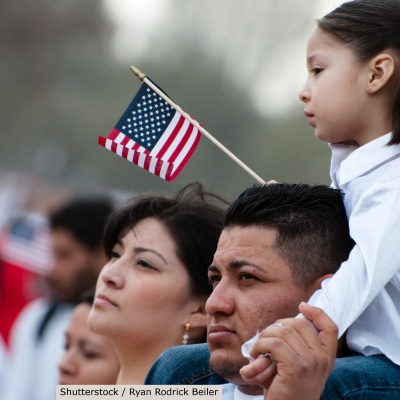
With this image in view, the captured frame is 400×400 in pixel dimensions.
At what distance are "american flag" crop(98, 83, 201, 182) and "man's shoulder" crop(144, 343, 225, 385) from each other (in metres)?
0.69

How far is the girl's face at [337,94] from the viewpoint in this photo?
161 inches

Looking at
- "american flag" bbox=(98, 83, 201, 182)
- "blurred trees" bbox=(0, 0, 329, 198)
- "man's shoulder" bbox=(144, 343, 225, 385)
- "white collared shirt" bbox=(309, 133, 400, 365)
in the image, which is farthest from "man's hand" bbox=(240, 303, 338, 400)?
"blurred trees" bbox=(0, 0, 329, 198)

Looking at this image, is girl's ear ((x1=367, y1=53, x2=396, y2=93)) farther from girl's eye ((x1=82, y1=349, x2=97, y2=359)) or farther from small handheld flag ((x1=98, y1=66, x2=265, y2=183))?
girl's eye ((x1=82, y1=349, x2=97, y2=359))

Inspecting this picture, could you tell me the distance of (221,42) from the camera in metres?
15.8

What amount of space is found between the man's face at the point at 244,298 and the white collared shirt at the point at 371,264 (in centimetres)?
18

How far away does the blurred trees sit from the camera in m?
14.4

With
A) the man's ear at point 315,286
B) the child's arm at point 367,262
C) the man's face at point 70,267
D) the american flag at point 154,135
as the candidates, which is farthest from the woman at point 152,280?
the man's face at point 70,267

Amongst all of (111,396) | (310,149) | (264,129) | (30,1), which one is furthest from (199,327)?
(30,1)

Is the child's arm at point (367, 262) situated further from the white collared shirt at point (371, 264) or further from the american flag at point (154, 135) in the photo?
the american flag at point (154, 135)

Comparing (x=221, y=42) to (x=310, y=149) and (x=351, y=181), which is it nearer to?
(x=310, y=149)

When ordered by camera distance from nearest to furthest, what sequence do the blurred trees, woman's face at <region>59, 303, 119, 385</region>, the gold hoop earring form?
1. the gold hoop earring
2. woman's face at <region>59, 303, 119, 385</region>
3. the blurred trees

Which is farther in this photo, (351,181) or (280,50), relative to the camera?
(280,50)

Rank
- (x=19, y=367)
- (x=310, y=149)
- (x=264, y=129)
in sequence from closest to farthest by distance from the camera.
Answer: (x=19, y=367) < (x=310, y=149) < (x=264, y=129)

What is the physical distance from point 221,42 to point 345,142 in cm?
1179
